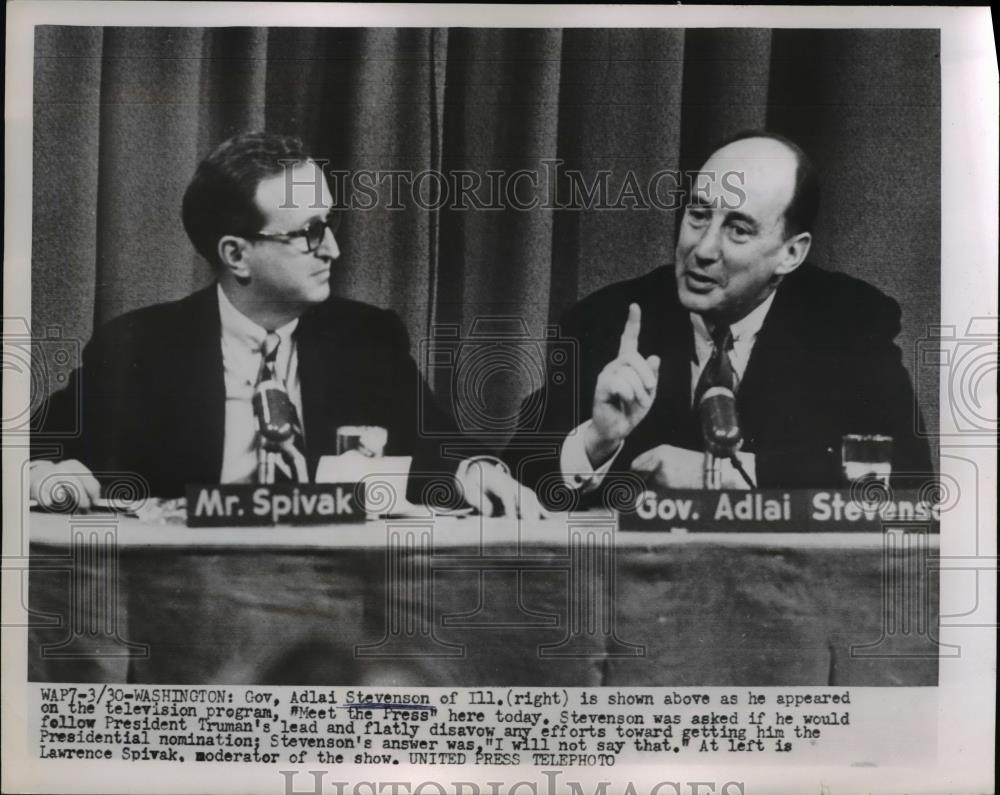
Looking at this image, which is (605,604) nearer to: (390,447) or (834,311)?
(390,447)

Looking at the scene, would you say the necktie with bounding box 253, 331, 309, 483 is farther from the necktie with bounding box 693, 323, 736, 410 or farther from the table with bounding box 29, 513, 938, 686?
the necktie with bounding box 693, 323, 736, 410

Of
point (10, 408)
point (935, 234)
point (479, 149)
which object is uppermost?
point (479, 149)

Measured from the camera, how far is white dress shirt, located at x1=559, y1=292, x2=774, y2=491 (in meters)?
2.41

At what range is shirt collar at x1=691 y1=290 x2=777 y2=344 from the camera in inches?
95.5

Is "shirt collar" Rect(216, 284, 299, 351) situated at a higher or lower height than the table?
higher

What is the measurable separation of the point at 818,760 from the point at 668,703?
0.43 meters

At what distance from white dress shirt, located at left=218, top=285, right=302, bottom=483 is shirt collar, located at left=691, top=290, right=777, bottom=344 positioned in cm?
108

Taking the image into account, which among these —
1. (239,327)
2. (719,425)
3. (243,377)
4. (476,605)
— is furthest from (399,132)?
(476,605)

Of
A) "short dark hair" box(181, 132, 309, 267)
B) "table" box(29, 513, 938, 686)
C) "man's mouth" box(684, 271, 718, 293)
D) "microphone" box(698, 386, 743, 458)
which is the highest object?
"short dark hair" box(181, 132, 309, 267)

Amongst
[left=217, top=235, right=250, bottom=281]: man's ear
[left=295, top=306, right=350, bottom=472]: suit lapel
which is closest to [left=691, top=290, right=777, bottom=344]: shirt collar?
[left=295, top=306, right=350, bottom=472]: suit lapel

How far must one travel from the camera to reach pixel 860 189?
2424 mm

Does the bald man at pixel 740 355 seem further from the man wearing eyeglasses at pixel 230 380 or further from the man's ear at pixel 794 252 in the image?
the man wearing eyeglasses at pixel 230 380

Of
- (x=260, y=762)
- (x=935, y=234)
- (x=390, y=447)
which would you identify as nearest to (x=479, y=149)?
(x=390, y=447)

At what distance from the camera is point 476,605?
2.40m
